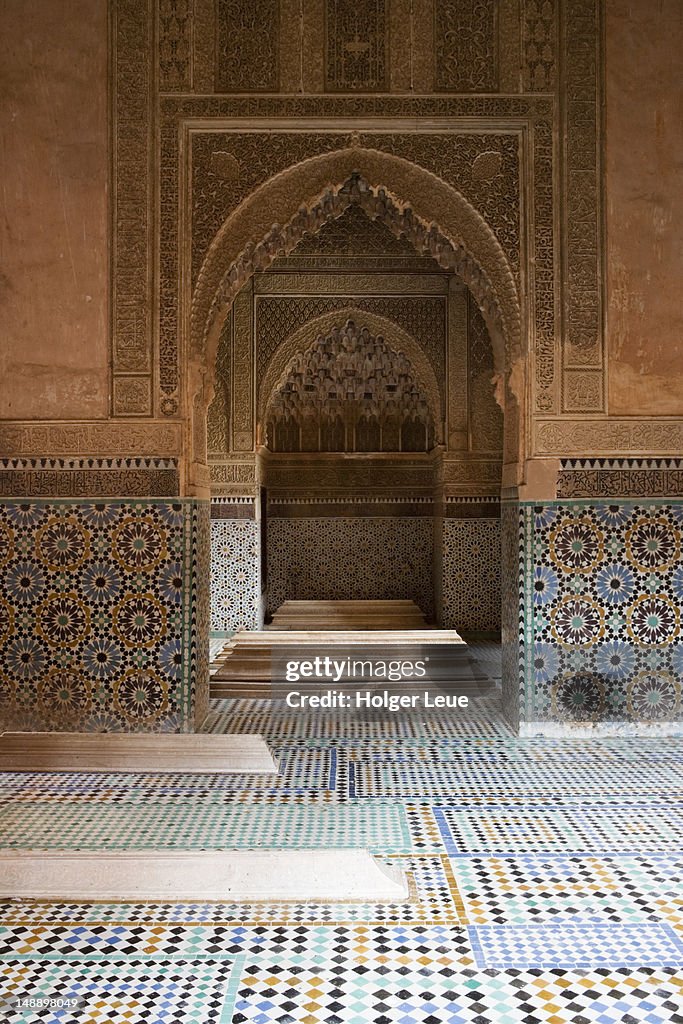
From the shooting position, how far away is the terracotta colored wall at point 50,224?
147 inches

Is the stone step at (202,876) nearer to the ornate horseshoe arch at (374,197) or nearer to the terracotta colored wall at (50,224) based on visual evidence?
the ornate horseshoe arch at (374,197)

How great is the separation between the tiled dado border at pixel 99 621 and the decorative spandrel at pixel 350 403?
372 cm

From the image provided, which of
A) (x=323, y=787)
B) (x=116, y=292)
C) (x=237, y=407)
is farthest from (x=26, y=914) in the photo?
(x=237, y=407)

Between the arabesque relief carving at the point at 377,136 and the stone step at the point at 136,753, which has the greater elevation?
the arabesque relief carving at the point at 377,136

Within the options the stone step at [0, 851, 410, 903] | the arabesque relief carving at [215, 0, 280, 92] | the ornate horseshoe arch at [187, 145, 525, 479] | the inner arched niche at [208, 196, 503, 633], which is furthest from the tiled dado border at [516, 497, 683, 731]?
the inner arched niche at [208, 196, 503, 633]

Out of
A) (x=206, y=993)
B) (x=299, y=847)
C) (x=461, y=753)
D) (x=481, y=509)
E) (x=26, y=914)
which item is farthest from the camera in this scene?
(x=481, y=509)

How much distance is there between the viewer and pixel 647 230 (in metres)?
3.76

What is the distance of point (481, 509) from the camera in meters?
6.86

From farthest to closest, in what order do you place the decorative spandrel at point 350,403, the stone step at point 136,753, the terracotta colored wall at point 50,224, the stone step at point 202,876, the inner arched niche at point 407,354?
the decorative spandrel at point 350,403
the inner arched niche at point 407,354
the terracotta colored wall at point 50,224
the stone step at point 136,753
the stone step at point 202,876

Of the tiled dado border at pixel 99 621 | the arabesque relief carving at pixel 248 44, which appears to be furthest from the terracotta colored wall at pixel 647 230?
the tiled dado border at pixel 99 621

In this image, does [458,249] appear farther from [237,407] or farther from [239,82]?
[237,407]

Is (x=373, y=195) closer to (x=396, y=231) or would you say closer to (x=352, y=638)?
(x=396, y=231)

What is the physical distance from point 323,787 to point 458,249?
88.3 inches

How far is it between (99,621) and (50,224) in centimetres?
163
